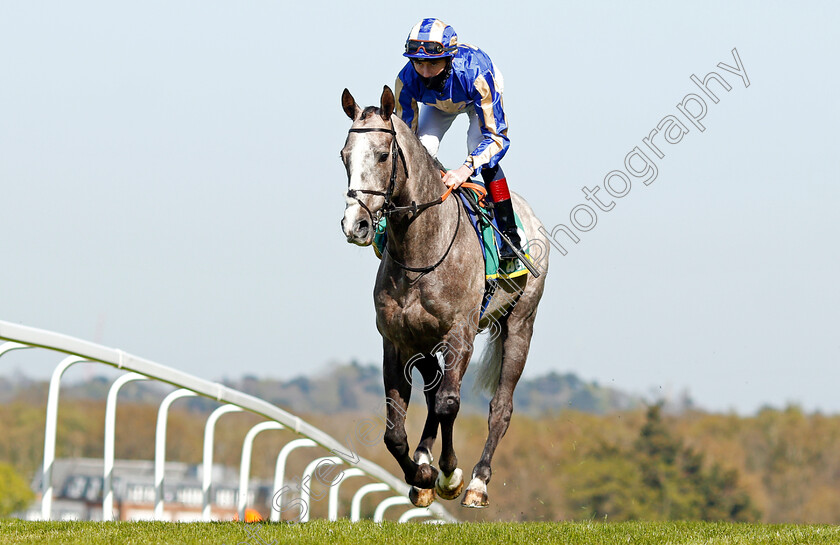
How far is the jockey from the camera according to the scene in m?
5.60

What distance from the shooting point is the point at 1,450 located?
6819 cm

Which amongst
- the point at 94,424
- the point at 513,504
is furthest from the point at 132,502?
the point at 513,504

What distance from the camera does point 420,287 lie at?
5410mm

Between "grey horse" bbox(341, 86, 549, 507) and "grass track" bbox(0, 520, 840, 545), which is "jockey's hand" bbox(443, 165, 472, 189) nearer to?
"grey horse" bbox(341, 86, 549, 507)

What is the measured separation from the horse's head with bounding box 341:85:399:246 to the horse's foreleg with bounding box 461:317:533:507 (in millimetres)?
1749

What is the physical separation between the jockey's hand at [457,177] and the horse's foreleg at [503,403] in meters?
1.32

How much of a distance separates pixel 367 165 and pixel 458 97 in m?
1.29

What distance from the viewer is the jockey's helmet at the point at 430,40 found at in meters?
5.55

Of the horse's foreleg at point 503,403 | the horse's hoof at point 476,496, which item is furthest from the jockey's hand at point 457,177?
the horse's hoof at point 476,496

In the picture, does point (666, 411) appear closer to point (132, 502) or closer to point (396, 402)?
point (132, 502)

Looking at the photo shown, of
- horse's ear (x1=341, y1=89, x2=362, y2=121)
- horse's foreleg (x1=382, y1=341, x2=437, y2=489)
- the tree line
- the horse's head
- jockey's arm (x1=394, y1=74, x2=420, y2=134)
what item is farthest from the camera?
the tree line

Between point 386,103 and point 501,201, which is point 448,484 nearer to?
point 501,201

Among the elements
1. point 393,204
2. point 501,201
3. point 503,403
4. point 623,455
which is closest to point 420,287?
point 393,204

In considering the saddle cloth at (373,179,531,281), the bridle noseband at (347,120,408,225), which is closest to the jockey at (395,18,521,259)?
the saddle cloth at (373,179,531,281)
